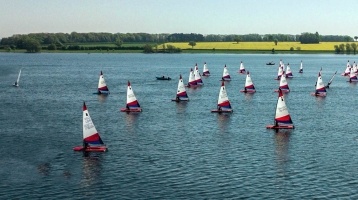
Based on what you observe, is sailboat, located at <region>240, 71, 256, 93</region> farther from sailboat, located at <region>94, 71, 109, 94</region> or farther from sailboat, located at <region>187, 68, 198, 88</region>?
sailboat, located at <region>94, 71, 109, 94</region>

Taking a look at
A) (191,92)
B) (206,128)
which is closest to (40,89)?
(191,92)

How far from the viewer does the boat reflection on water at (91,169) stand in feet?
209

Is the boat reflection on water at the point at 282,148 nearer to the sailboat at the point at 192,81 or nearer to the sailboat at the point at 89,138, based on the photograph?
the sailboat at the point at 89,138

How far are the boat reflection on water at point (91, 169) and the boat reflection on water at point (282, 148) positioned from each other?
20.0 metres

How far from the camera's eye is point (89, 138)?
78.2 meters

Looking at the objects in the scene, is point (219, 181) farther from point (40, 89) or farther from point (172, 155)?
point (40, 89)

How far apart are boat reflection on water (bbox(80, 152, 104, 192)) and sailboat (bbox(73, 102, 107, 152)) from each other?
4.76 feet

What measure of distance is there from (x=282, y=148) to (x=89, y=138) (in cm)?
2542

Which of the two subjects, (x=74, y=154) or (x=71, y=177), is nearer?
(x=71, y=177)

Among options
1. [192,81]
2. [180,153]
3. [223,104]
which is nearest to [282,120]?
[223,104]

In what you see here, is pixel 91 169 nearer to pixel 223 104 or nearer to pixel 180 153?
pixel 180 153

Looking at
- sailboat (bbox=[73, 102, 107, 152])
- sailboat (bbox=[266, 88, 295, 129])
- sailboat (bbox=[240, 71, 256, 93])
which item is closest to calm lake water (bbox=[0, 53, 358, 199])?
sailboat (bbox=[73, 102, 107, 152])

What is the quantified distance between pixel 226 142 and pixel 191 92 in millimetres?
74805

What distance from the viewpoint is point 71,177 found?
2566 inches
